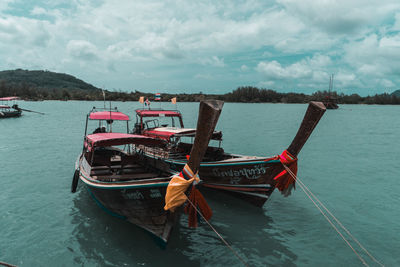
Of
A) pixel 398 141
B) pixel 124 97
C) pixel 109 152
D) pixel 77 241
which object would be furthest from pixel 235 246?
pixel 124 97

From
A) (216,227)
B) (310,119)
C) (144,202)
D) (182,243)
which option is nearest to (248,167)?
(216,227)

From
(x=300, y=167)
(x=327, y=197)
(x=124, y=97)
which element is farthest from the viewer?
(x=124, y=97)

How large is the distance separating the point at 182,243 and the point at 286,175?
412 centimetres

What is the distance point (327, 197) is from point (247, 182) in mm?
5372

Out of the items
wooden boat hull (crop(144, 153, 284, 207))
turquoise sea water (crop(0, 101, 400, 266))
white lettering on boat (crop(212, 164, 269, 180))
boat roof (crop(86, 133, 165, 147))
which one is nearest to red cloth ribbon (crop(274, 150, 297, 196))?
wooden boat hull (crop(144, 153, 284, 207))

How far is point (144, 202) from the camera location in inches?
301

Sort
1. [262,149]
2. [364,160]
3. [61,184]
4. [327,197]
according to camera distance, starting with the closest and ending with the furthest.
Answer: [327,197] → [61,184] → [364,160] → [262,149]

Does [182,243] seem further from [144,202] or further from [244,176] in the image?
[244,176]

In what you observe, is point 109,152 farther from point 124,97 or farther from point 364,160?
point 124,97

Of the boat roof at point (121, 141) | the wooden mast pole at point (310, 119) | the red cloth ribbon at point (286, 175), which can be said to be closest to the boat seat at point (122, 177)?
the boat roof at point (121, 141)

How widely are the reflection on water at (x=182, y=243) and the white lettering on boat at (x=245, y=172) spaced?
62.2 inches

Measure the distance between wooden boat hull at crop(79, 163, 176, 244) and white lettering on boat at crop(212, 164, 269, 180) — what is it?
4159 mm

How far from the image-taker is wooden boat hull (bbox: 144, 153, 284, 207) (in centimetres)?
991

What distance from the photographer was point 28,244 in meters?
8.53
